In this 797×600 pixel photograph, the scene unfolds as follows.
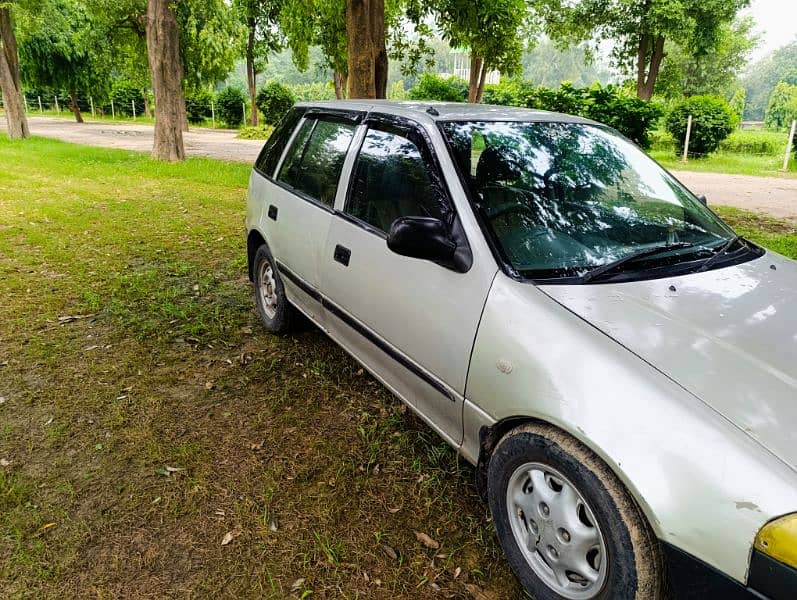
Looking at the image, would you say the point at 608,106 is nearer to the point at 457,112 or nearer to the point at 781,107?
the point at 457,112

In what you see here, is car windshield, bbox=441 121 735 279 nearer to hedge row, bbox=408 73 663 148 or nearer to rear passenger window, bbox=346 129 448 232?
rear passenger window, bbox=346 129 448 232

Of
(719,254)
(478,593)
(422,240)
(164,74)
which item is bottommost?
(478,593)

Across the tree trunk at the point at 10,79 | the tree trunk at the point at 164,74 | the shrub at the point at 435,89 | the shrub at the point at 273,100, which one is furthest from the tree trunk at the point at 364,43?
the shrub at the point at 273,100

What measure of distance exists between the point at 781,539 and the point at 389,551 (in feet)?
4.76

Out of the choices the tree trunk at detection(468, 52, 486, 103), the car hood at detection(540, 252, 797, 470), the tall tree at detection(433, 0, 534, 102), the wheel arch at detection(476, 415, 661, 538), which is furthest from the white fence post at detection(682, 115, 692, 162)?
the wheel arch at detection(476, 415, 661, 538)

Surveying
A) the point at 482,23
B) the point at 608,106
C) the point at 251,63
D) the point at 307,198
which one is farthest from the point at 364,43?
the point at 251,63

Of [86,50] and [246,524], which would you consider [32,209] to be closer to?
[246,524]

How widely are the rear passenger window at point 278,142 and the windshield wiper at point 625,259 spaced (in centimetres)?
262

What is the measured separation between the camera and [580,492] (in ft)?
5.91

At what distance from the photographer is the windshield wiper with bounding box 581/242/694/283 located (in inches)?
87.0

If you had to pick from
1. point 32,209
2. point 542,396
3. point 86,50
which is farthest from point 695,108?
point 86,50

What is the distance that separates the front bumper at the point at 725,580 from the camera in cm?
137

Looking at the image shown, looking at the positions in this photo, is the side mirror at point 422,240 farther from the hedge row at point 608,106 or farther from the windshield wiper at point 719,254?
the hedge row at point 608,106

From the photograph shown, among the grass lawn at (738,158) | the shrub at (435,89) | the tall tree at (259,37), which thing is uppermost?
the tall tree at (259,37)
